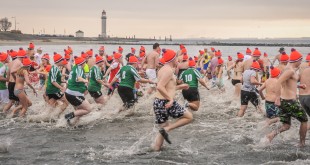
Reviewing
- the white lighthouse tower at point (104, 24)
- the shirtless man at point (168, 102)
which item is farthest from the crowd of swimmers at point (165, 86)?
the white lighthouse tower at point (104, 24)

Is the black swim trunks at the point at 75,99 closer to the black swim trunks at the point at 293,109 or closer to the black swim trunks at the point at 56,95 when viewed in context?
the black swim trunks at the point at 56,95

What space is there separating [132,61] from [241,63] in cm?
383

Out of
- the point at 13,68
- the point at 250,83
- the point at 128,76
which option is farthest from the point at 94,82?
the point at 250,83

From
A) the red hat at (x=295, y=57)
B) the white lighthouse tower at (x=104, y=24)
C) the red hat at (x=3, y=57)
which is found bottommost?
the red hat at (x=3, y=57)

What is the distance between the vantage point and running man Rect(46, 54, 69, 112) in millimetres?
10781

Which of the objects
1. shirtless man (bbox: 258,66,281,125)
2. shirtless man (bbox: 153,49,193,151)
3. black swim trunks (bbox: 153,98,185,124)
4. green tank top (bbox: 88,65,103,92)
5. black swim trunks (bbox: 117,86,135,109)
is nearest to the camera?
shirtless man (bbox: 153,49,193,151)

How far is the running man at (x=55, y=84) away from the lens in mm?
10781

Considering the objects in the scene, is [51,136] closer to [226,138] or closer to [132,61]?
[132,61]

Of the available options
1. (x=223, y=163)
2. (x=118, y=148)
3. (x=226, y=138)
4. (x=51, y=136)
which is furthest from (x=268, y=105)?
(x=51, y=136)

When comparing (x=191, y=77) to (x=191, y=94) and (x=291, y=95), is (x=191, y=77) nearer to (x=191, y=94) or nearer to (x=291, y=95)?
(x=191, y=94)

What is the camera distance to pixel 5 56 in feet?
40.2

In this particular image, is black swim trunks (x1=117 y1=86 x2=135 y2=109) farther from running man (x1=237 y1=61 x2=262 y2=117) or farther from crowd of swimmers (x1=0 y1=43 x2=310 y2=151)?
running man (x1=237 y1=61 x2=262 y2=117)

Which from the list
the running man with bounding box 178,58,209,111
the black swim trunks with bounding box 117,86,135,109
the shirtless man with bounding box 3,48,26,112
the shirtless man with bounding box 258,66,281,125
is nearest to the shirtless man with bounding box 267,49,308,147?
the shirtless man with bounding box 258,66,281,125

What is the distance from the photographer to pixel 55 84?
35.3ft
